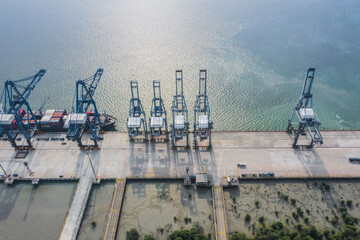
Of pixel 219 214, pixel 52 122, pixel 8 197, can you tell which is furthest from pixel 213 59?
pixel 8 197

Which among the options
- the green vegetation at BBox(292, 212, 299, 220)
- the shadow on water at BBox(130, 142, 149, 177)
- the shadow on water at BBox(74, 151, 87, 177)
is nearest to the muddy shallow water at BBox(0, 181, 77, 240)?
the shadow on water at BBox(74, 151, 87, 177)

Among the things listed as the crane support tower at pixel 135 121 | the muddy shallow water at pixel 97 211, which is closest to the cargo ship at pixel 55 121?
the crane support tower at pixel 135 121

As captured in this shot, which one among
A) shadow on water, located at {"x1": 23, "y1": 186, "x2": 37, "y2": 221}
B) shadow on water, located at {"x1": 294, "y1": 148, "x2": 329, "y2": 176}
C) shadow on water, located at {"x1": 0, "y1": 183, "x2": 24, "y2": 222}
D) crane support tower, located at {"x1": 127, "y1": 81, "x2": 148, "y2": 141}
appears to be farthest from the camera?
crane support tower, located at {"x1": 127, "y1": 81, "x2": 148, "y2": 141}

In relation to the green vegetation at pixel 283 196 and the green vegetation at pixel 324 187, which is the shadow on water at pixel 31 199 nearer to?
the green vegetation at pixel 283 196

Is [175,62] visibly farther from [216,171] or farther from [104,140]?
[216,171]

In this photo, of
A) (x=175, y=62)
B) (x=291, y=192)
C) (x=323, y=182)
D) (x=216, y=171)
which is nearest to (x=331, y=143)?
(x=323, y=182)

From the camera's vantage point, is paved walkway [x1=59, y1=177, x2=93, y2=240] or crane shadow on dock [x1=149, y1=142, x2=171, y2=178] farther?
crane shadow on dock [x1=149, y1=142, x2=171, y2=178]

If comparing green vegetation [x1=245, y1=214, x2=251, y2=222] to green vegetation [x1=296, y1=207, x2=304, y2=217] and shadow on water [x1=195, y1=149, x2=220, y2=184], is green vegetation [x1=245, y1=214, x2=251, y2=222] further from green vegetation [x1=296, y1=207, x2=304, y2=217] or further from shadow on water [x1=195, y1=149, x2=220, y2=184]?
green vegetation [x1=296, y1=207, x2=304, y2=217]

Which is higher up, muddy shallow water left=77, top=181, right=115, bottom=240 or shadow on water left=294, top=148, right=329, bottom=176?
shadow on water left=294, top=148, right=329, bottom=176
